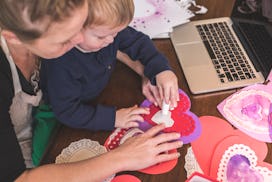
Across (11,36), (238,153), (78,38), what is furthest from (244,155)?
(11,36)

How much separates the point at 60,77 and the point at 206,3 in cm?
66

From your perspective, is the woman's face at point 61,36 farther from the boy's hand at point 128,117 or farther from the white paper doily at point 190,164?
the white paper doily at point 190,164

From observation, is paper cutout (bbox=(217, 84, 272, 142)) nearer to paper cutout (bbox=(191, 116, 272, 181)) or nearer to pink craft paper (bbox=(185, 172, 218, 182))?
paper cutout (bbox=(191, 116, 272, 181))

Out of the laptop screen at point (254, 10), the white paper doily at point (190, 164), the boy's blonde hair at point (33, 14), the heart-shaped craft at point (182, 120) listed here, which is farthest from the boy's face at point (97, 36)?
the laptop screen at point (254, 10)

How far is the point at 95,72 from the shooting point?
0.90 m

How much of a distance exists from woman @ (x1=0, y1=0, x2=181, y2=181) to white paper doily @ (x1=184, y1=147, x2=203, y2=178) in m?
0.03

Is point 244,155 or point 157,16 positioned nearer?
point 244,155

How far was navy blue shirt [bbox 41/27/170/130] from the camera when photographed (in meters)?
0.83

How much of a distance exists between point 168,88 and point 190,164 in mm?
212

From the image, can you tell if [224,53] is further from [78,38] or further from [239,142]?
[78,38]

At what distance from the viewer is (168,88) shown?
94 centimetres

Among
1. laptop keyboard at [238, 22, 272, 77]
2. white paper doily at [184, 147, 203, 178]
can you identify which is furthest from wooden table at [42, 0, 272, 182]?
laptop keyboard at [238, 22, 272, 77]

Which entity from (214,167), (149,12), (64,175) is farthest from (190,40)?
(64,175)

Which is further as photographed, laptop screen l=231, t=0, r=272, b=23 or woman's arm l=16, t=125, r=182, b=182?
laptop screen l=231, t=0, r=272, b=23
